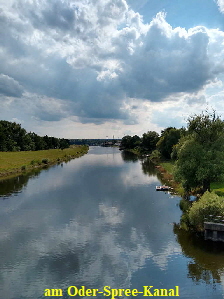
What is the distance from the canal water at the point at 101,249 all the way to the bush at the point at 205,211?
169cm

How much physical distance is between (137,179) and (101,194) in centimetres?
1956

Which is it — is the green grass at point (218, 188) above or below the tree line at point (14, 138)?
below

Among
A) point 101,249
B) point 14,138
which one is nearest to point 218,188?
point 101,249

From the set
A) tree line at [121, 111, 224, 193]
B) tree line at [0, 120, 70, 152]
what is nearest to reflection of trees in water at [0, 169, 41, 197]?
tree line at [121, 111, 224, 193]

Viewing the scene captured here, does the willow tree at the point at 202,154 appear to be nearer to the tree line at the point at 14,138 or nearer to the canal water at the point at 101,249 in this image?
the canal water at the point at 101,249

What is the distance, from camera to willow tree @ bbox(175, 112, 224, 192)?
37000mm

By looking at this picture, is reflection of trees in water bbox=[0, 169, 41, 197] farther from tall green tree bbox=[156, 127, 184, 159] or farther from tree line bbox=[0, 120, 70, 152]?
tree line bbox=[0, 120, 70, 152]

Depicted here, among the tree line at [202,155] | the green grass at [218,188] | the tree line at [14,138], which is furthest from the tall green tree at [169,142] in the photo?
the tree line at [14,138]

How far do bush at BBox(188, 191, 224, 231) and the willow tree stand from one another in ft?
26.8

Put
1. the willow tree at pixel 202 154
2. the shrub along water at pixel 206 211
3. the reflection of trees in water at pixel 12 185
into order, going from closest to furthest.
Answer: the shrub along water at pixel 206 211 < the willow tree at pixel 202 154 < the reflection of trees in water at pixel 12 185

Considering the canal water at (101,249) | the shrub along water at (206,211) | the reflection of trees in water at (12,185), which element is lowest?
the canal water at (101,249)

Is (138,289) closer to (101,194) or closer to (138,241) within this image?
(138,241)

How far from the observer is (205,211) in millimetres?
28125

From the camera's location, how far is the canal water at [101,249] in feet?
66.2
